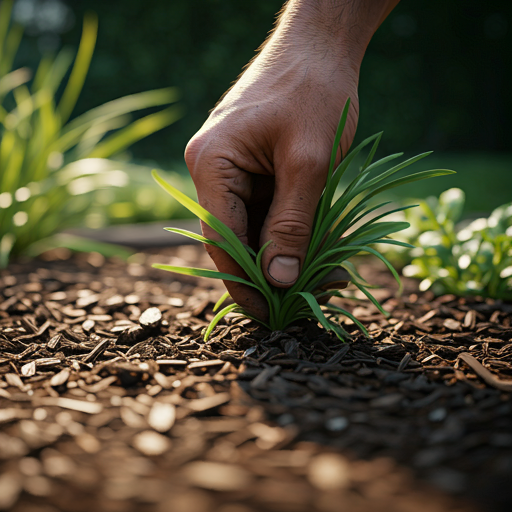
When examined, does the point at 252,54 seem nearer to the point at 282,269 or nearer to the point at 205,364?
the point at 282,269

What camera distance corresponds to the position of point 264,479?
2.34ft

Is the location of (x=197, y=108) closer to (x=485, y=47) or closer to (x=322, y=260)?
(x=485, y=47)

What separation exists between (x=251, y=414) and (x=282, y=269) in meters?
0.47

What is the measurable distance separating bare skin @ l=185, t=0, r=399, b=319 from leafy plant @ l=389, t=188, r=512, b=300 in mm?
789

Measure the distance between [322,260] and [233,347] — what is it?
0.37 metres

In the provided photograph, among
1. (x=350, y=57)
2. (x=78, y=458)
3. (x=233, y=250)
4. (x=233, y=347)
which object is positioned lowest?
(x=233, y=347)

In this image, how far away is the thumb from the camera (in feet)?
3.97

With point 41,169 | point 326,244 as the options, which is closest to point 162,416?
point 326,244

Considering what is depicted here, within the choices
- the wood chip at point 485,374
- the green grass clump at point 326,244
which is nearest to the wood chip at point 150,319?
the green grass clump at point 326,244

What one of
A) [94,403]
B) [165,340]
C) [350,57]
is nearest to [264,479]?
[94,403]

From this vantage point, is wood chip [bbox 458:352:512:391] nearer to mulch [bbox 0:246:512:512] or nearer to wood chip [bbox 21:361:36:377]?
mulch [bbox 0:246:512:512]

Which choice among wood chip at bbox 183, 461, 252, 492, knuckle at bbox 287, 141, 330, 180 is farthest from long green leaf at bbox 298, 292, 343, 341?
wood chip at bbox 183, 461, 252, 492

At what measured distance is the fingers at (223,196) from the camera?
1.24 meters

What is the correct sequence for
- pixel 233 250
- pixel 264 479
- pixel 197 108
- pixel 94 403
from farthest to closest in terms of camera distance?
1. pixel 197 108
2. pixel 233 250
3. pixel 94 403
4. pixel 264 479
